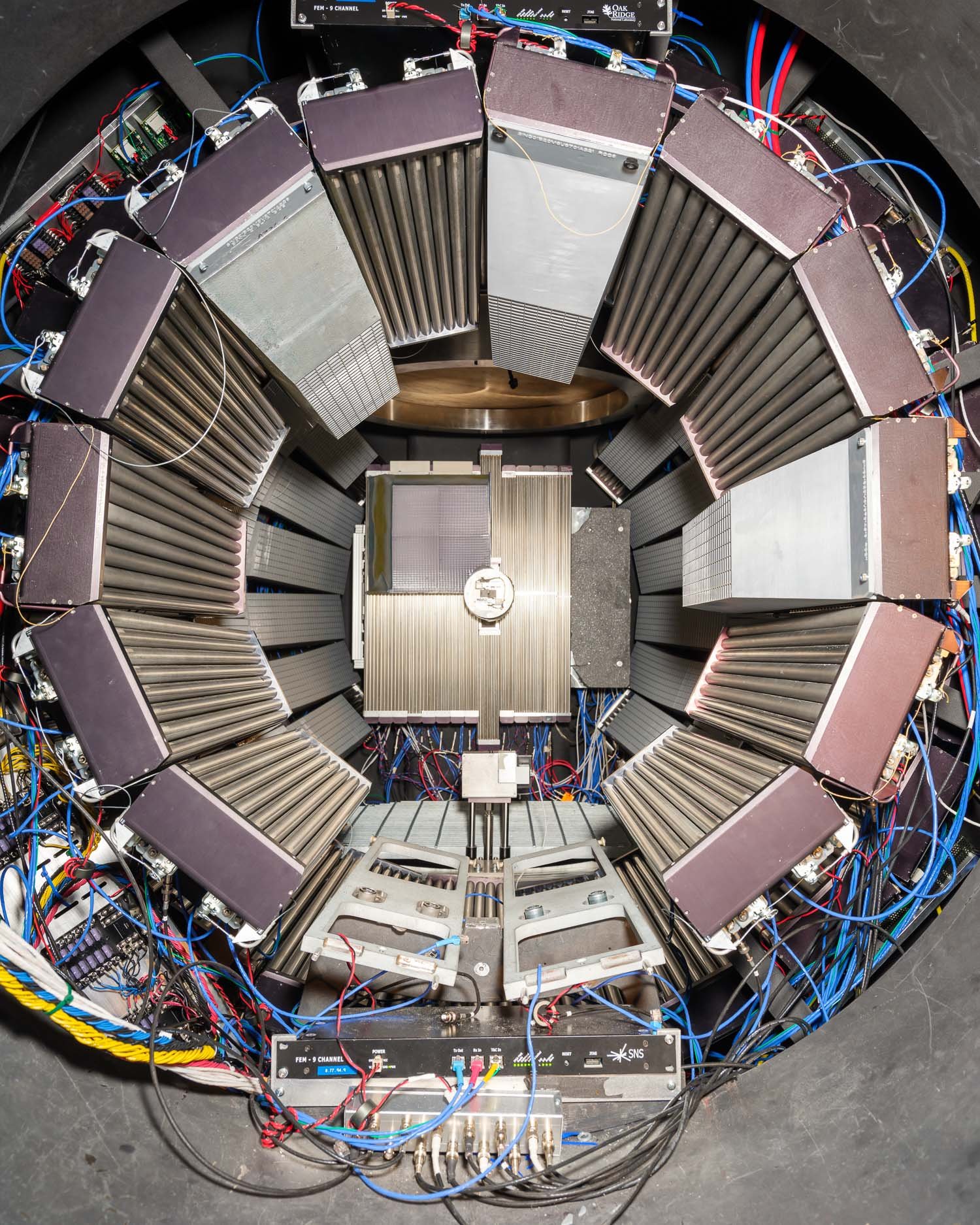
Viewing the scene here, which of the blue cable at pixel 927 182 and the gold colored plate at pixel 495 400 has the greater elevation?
the blue cable at pixel 927 182

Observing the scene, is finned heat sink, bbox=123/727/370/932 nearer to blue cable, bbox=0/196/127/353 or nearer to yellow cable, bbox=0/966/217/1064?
yellow cable, bbox=0/966/217/1064

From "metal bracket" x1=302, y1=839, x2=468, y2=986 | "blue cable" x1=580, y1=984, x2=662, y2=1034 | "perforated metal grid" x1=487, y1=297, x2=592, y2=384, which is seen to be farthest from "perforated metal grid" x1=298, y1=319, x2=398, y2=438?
"blue cable" x1=580, y1=984, x2=662, y2=1034

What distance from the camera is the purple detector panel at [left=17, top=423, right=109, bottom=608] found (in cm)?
357

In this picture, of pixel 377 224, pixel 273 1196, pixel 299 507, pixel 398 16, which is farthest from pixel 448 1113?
pixel 398 16

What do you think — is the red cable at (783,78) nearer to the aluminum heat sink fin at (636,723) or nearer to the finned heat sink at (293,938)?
the aluminum heat sink fin at (636,723)

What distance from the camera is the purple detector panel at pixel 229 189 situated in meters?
3.45

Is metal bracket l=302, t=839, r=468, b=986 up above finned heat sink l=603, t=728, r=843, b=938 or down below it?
below

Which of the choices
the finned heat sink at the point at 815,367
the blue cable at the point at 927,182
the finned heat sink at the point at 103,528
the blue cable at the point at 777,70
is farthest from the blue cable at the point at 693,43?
the finned heat sink at the point at 103,528

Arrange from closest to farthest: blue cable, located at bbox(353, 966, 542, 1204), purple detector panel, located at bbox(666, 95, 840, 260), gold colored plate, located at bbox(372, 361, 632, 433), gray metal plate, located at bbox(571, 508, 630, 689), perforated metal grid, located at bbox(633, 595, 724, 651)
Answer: blue cable, located at bbox(353, 966, 542, 1204) → purple detector panel, located at bbox(666, 95, 840, 260) → perforated metal grid, located at bbox(633, 595, 724, 651) → gold colored plate, located at bbox(372, 361, 632, 433) → gray metal plate, located at bbox(571, 508, 630, 689)

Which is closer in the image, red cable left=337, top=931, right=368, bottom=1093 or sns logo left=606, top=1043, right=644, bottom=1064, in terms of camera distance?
red cable left=337, top=931, right=368, bottom=1093

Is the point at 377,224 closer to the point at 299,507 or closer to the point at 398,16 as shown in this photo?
the point at 398,16

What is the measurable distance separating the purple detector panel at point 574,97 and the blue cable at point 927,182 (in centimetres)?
107

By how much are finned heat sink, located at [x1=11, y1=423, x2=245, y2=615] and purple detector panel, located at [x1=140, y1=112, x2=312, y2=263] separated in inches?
41.4

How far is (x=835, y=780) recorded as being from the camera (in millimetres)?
3592
